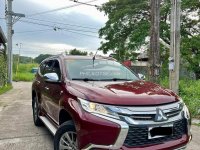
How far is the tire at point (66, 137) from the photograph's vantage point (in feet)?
14.4

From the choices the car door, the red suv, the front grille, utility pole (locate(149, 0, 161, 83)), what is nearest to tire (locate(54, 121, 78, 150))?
the red suv

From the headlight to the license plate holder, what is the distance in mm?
484

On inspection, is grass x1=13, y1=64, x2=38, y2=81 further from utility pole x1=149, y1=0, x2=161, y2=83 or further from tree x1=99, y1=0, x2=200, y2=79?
utility pole x1=149, y1=0, x2=161, y2=83

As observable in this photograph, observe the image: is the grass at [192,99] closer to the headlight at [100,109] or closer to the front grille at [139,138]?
the front grille at [139,138]

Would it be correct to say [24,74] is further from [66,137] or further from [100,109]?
[100,109]

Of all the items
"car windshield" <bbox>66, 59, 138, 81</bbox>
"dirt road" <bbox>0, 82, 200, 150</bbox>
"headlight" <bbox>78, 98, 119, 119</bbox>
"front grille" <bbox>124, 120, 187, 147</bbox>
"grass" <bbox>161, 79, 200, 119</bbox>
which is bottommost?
"dirt road" <bbox>0, 82, 200, 150</bbox>

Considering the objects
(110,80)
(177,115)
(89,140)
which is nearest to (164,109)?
(177,115)

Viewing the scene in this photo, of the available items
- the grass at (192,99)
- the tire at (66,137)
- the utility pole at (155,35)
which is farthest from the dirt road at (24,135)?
the utility pole at (155,35)

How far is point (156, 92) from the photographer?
446 cm

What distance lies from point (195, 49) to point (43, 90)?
62.3 feet

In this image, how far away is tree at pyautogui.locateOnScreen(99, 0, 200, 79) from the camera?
23594mm

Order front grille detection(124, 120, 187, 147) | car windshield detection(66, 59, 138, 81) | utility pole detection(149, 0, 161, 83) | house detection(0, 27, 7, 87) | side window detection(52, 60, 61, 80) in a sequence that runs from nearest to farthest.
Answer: front grille detection(124, 120, 187, 147) → car windshield detection(66, 59, 138, 81) → side window detection(52, 60, 61, 80) → utility pole detection(149, 0, 161, 83) → house detection(0, 27, 7, 87)

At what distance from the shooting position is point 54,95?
18.3 feet

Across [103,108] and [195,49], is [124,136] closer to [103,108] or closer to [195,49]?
[103,108]
